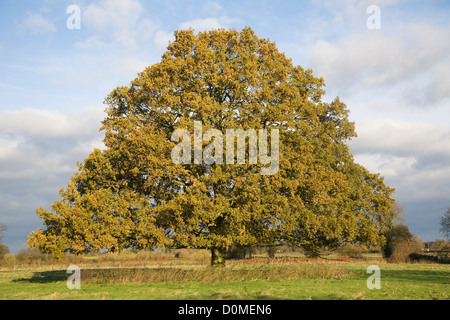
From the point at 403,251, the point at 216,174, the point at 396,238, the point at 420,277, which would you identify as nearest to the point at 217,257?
the point at 216,174

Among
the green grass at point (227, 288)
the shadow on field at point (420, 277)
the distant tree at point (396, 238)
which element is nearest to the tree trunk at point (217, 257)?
the green grass at point (227, 288)

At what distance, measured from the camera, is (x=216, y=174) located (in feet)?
79.9

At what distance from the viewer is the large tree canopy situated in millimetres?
24344

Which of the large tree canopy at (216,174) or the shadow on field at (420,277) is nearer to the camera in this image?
the large tree canopy at (216,174)

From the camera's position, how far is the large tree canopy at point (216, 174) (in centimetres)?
2434

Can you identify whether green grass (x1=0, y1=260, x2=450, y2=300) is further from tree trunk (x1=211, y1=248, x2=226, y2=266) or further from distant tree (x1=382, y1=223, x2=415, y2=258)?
distant tree (x1=382, y1=223, x2=415, y2=258)

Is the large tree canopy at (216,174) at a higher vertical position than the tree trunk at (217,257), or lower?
higher

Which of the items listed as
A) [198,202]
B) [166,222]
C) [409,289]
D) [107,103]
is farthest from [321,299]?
[107,103]

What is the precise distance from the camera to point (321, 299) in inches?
671

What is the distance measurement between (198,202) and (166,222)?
2.92 m

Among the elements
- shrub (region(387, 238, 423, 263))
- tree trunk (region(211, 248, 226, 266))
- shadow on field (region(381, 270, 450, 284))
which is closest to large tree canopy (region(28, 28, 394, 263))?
tree trunk (region(211, 248, 226, 266))

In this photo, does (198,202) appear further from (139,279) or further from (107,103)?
(107,103)

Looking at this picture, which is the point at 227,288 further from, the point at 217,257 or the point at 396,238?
the point at 396,238

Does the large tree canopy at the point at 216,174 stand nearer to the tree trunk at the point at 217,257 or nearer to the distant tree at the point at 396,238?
the tree trunk at the point at 217,257
